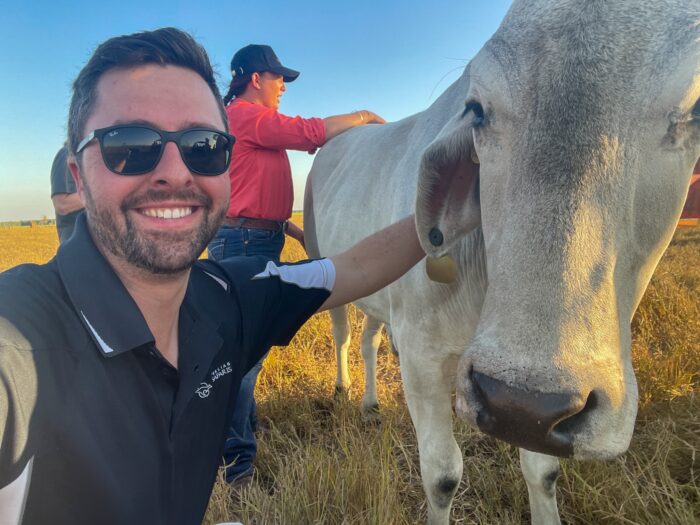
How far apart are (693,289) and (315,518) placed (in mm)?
5322

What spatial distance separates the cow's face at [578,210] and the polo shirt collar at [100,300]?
0.93 meters

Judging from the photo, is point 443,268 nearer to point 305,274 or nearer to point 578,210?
point 305,274

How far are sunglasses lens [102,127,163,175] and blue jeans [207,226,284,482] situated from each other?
119 cm

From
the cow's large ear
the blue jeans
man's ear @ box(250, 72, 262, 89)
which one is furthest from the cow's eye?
man's ear @ box(250, 72, 262, 89)

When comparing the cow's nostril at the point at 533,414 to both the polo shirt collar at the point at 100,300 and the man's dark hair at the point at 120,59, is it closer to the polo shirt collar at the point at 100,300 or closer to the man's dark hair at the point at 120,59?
the polo shirt collar at the point at 100,300

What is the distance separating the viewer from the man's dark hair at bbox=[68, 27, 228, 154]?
5.11 feet

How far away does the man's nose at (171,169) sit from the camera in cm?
152

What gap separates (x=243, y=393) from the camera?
326cm

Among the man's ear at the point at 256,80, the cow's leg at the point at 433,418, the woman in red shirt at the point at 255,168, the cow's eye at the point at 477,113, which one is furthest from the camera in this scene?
the man's ear at the point at 256,80

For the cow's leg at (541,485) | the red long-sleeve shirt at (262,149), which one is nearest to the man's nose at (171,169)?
the red long-sleeve shirt at (262,149)

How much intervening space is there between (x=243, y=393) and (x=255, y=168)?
1.62 m

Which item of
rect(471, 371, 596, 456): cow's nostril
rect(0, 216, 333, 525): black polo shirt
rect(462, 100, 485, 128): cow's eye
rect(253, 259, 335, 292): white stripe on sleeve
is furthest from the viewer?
rect(253, 259, 335, 292): white stripe on sleeve

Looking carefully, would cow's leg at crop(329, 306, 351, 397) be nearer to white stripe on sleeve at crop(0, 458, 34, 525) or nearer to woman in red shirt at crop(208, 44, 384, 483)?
woman in red shirt at crop(208, 44, 384, 483)

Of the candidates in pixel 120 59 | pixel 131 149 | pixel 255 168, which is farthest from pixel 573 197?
pixel 255 168
